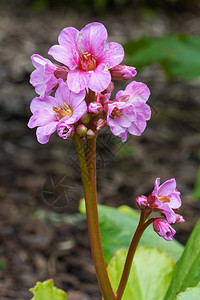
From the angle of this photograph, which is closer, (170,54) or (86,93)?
(86,93)

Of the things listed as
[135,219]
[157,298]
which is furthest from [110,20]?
[157,298]

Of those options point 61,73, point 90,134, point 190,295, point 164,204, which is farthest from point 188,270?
point 61,73

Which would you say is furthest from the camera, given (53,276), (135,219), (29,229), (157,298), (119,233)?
(29,229)

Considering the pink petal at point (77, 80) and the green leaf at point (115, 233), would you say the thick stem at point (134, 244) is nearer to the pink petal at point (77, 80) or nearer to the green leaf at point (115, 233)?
the pink petal at point (77, 80)

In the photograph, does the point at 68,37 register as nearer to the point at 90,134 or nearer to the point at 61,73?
the point at 61,73

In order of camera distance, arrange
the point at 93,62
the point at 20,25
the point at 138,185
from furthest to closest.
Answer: the point at 20,25 → the point at 138,185 → the point at 93,62

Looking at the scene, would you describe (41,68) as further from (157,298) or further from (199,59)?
(199,59)
